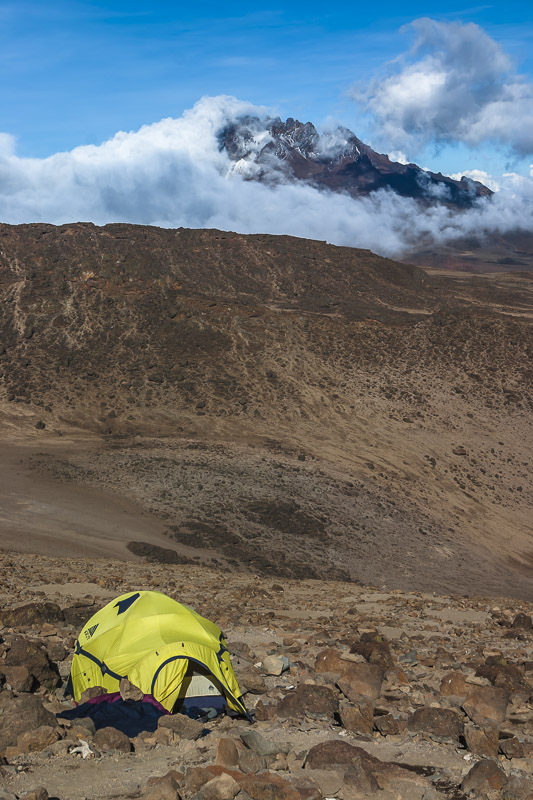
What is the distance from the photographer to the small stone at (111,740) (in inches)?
277

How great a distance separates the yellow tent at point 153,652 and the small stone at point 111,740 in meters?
1.11

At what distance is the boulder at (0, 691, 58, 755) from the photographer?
22.4 feet

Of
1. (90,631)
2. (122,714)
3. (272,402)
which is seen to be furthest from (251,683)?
(272,402)

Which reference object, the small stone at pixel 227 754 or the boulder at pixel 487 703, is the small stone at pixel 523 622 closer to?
the boulder at pixel 487 703

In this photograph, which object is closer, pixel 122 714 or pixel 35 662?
pixel 122 714

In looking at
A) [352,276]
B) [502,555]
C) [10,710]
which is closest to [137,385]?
[502,555]

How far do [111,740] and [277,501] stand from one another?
759 inches

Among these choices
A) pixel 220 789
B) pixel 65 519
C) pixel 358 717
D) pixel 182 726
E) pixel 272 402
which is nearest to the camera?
pixel 220 789

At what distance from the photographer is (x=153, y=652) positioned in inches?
341

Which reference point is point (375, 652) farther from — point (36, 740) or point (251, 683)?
point (36, 740)

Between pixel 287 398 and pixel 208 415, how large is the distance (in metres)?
4.98

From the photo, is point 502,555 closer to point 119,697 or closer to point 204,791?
point 119,697

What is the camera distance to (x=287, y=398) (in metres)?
38.2

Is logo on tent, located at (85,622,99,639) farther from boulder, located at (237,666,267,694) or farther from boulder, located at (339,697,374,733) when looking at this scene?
boulder, located at (339,697,374,733)
